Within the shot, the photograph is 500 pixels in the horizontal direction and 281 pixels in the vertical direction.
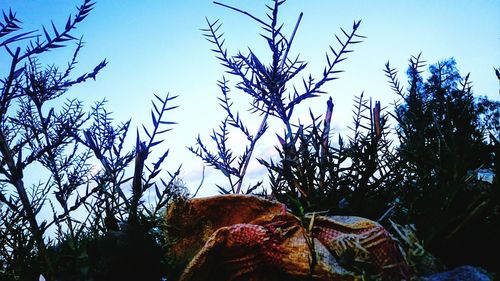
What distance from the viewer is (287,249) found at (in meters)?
1.38

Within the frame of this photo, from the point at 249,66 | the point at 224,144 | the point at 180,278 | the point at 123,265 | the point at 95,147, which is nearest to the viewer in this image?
the point at 123,265

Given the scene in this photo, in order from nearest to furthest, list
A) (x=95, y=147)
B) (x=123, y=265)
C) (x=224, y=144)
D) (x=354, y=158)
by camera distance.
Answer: (x=123, y=265) → (x=95, y=147) → (x=354, y=158) → (x=224, y=144)

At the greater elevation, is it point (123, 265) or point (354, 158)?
point (354, 158)

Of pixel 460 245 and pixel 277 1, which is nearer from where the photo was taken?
pixel 460 245

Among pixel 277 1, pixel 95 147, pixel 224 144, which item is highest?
pixel 277 1

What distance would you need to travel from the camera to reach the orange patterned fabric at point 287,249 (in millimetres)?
1254

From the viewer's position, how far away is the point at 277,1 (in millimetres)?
2221

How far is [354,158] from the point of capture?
1.91 m

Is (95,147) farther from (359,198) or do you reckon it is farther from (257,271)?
(359,198)

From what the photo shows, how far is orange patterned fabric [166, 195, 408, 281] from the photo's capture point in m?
1.25

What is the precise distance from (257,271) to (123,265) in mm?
541

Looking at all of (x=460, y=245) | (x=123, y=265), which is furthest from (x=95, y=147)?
(x=460, y=245)

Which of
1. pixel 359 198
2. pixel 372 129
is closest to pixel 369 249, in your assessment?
pixel 359 198

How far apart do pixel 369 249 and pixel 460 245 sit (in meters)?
0.38
